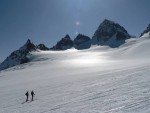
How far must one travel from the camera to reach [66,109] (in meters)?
24.8

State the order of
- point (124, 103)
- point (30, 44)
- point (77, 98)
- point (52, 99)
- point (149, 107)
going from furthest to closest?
point (30, 44), point (52, 99), point (77, 98), point (124, 103), point (149, 107)

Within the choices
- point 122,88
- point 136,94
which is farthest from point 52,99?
point 136,94

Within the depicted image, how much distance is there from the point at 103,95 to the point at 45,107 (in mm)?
6428

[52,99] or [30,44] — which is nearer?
[52,99]

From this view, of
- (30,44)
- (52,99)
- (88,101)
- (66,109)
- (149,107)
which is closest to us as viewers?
(149,107)

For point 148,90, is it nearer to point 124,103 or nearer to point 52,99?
point 124,103

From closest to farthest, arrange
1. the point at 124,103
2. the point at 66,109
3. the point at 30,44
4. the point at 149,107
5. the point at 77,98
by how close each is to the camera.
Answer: the point at 149,107 → the point at 124,103 → the point at 66,109 → the point at 77,98 → the point at 30,44

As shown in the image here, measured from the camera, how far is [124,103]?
22906mm

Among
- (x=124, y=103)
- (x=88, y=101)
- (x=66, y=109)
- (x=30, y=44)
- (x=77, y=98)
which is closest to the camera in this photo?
(x=124, y=103)

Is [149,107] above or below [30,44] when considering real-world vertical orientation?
below

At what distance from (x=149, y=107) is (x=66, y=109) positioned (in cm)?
826

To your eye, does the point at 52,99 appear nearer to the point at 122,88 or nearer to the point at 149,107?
the point at 122,88

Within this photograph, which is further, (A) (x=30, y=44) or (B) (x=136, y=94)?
(A) (x=30, y=44)

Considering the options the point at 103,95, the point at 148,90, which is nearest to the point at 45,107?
the point at 103,95
